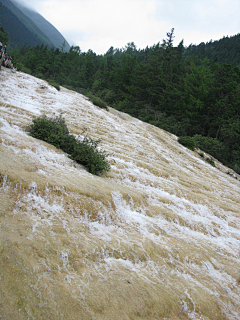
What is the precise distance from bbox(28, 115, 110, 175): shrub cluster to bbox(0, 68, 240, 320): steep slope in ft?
1.71

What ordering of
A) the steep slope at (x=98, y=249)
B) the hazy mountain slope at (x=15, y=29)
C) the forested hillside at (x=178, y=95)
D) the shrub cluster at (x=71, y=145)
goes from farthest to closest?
the hazy mountain slope at (x=15, y=29) → the forested hillside at (x=178, y=95) → the shrub cluster at (x=71, y=145) → the steep slope at (x=98, y=249)

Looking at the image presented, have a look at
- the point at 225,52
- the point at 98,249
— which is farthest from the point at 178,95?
the point at 225,52

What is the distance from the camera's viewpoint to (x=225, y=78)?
3791 cm

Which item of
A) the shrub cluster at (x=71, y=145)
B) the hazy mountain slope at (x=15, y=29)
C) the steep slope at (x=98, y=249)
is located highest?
the hazy mountain slope at (x=15, y=29)

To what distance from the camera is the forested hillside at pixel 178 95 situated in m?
32.0

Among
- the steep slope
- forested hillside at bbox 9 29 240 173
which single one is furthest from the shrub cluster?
forested hillside at bbox 9 29 240 173

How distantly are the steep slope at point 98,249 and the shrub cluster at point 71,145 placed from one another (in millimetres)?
521

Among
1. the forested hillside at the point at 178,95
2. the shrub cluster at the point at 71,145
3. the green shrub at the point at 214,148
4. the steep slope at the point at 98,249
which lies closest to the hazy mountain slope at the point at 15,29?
Result: the forested hillside at the point at 178,95

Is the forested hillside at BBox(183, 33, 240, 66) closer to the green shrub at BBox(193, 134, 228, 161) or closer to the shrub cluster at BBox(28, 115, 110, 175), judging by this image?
the green shrub at BBox(193, 134, 228, 161)

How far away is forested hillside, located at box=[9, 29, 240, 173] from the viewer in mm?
32000

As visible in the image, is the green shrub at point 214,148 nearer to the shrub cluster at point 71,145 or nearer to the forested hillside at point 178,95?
the forested hillside at point 178,95

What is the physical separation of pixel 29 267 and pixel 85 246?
1.22 metres

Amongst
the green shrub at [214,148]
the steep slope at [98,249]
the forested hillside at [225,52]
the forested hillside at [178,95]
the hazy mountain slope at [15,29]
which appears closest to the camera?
the steep slope at [98,249]

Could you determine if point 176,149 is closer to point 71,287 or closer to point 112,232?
point 112,232
